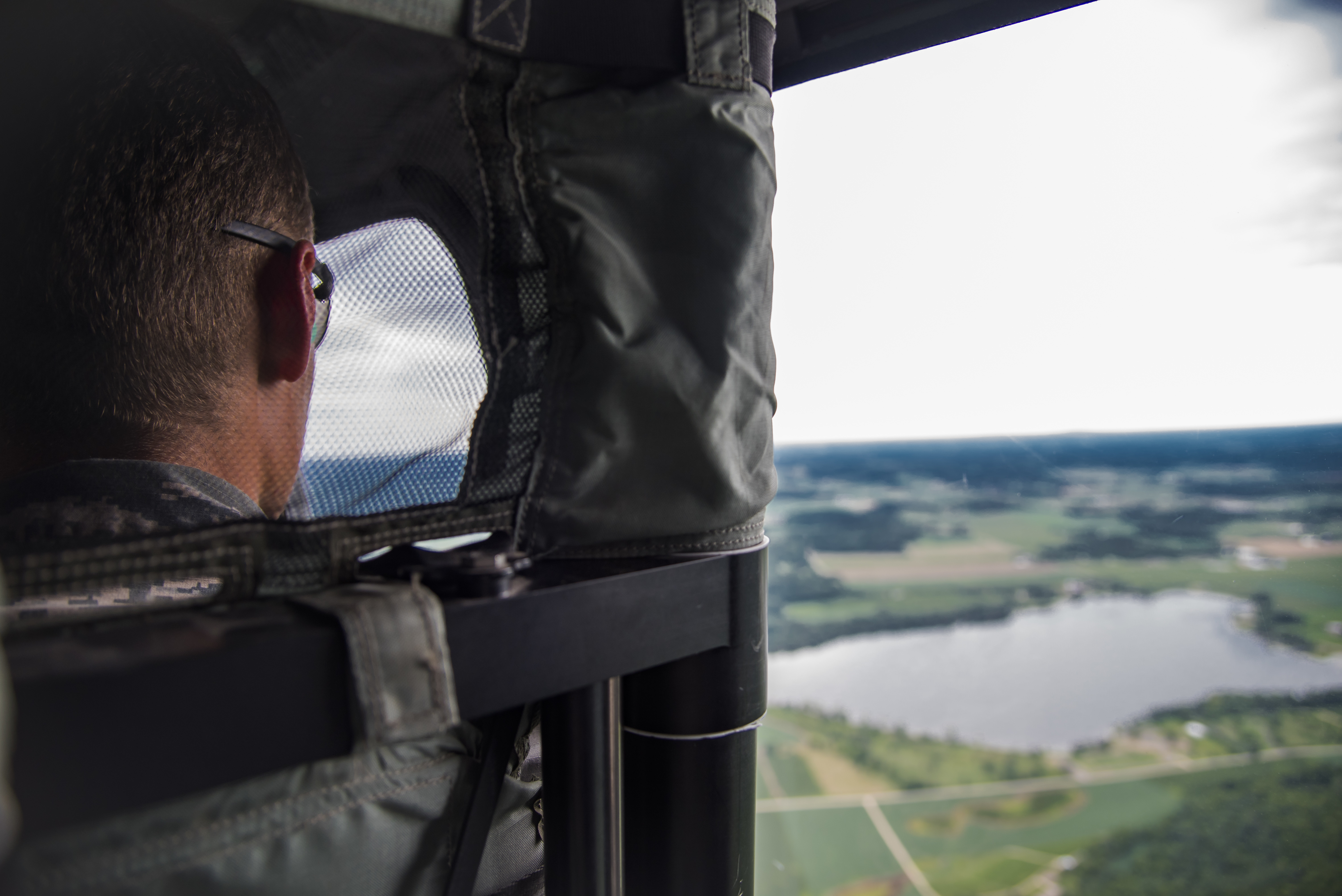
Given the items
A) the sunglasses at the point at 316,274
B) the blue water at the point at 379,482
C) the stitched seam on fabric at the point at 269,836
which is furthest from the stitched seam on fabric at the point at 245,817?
the sunglasses at the point at 316,274

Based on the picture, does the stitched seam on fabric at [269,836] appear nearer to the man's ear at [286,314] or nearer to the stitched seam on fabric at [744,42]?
the man's ear at [286,314]

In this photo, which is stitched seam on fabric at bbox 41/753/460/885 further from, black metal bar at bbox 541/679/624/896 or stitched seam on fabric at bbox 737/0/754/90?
stitched seam on fabric at bbox 737/0/754/90

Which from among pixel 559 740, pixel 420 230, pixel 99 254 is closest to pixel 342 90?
pixel 420 230

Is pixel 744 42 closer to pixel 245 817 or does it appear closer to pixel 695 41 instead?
pixel 695 41

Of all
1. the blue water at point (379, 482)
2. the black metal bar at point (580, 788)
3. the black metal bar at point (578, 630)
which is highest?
the blue water at point (379, 482)

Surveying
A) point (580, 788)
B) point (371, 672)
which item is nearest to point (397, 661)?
point (371, 672)
